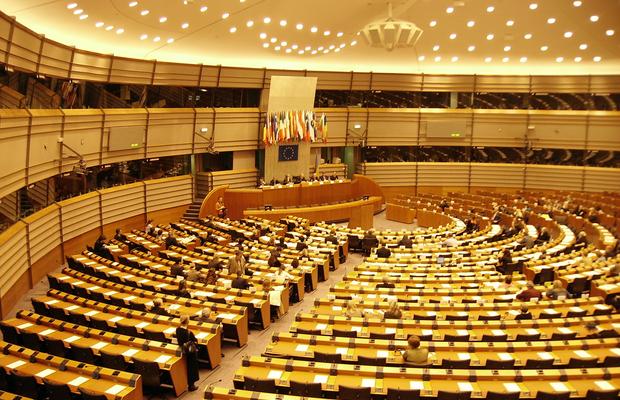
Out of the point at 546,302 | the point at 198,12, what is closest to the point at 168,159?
the point at 198,12

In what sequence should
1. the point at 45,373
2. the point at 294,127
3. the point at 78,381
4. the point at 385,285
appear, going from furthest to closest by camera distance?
1. the point at 294,127
2. the point at 385,285
3. the point at 45,373
4. the point at 78,381

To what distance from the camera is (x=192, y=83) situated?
26.3 meters

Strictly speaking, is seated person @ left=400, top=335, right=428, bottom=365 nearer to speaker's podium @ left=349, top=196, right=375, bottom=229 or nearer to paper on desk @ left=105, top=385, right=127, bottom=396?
paper on desk @ left=105, top=385, right=127, bottom=396

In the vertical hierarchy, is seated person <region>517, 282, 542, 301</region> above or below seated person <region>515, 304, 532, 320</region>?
above

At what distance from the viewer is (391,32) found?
65.5 feet

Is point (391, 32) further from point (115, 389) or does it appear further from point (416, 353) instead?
point (115, 389)

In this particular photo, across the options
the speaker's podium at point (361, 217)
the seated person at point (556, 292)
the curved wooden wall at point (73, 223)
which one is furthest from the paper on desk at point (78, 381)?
the speaker's podium at point (361, 217)

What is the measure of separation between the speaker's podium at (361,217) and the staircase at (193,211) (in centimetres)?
696

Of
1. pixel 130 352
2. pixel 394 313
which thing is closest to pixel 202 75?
pixel 394 313

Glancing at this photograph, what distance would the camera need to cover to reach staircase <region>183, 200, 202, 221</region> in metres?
25.8

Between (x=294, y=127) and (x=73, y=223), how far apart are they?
41.2 ft

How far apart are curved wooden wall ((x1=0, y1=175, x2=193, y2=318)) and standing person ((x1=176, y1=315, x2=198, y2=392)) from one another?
6.38 meters

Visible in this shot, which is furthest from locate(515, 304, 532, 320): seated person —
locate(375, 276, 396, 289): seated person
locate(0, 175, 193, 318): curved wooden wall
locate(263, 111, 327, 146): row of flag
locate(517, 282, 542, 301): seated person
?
locate(263, 111, 327, 146): row of flag

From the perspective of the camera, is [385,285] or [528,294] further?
[385,285]
